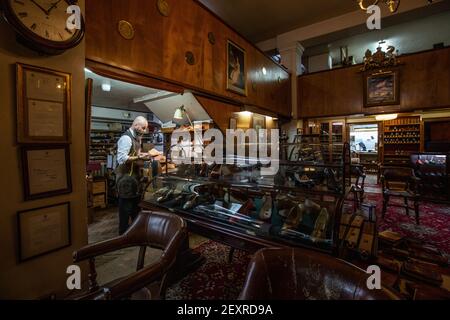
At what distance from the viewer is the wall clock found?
1379 mm

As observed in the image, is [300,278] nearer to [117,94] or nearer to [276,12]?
[276,12]

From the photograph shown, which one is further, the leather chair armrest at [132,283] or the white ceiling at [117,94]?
the white ceiling at [117,94]

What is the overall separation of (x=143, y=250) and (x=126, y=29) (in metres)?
2.26

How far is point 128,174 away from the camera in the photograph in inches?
106

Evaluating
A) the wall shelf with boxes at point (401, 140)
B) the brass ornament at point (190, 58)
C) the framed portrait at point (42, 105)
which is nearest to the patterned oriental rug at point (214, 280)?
the framed portrait at point (42, 105)

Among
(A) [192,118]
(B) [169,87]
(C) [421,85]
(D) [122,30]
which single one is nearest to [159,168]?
(A) [192,118]

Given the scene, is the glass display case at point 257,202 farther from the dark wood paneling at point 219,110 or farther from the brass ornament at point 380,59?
the brass ornament at point 380,59

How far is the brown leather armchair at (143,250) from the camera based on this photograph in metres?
0.94

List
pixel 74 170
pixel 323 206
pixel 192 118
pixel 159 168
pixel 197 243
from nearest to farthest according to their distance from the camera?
pixel 323 206 → pixel 74 170 → pixel 197 243 → pixel 192 118 → pixel 159 168

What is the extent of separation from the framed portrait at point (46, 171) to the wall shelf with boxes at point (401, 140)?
26.3 ft

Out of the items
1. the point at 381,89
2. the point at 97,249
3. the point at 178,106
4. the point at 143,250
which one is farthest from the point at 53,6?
the point at 381,89
